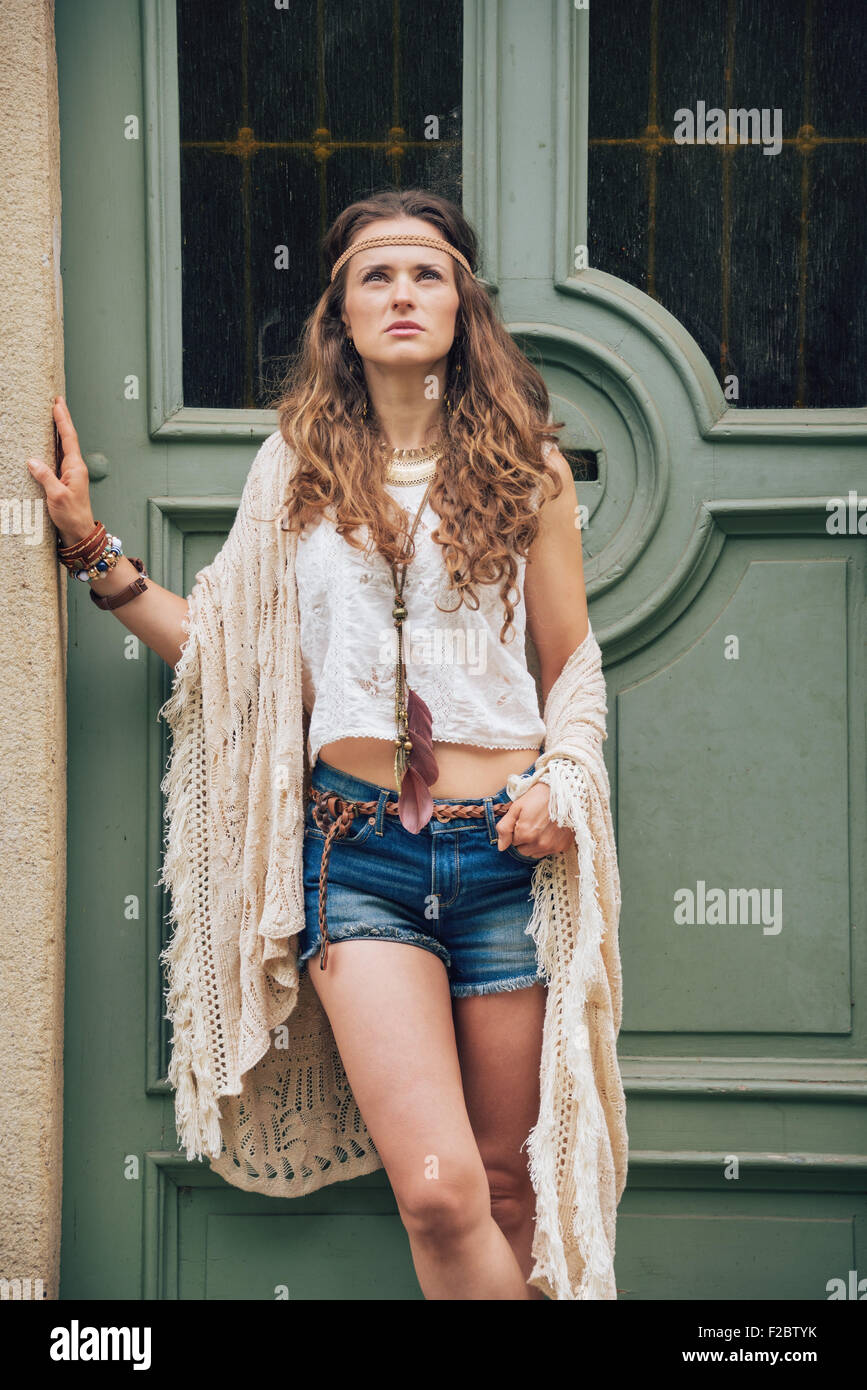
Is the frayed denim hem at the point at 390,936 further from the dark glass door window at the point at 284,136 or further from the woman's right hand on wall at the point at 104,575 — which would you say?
the dark glass door window at the point at 284,136

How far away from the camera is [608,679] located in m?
2.42

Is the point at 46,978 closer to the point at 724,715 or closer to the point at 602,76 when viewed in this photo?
the point at 724,715

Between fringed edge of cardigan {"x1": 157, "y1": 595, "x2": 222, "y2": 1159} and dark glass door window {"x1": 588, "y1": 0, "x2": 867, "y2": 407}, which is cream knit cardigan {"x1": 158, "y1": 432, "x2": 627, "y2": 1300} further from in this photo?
dark glass door window {"x1": 588, "y1": 0, "x2": 867, "y2": 407}

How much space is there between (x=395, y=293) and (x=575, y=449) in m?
0.58

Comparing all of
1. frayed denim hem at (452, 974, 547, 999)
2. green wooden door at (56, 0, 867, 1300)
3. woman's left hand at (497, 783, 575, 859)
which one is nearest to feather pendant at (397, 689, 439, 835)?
woman's left hand at (497, 783, 575, 859)

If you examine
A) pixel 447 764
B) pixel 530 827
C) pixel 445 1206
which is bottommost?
pixel 445 1206

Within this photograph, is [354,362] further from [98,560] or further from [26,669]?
[26,669]

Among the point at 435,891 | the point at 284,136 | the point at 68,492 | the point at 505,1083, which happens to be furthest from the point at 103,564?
the point at 505,1083

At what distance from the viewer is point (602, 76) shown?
241 cm

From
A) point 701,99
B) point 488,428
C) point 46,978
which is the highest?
point 701,99

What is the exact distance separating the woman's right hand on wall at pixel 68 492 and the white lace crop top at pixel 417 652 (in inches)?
17.0

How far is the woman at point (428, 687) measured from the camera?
6.24 ft

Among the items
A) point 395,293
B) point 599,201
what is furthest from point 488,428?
point 599,201

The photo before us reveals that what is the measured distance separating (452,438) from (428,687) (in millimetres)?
454
